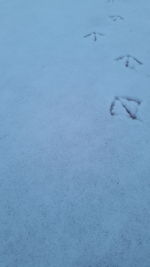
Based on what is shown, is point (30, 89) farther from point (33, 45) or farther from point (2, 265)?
point (2, 265)

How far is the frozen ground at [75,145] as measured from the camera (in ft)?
3.56

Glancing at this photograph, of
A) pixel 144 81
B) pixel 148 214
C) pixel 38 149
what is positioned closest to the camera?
pixel 148 214

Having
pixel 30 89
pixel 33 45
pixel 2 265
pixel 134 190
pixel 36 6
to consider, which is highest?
pixel 36 6

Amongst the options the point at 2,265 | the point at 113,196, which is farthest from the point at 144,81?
the point at 2,265

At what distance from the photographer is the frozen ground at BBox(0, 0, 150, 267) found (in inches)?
42.7

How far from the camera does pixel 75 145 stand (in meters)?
1.40

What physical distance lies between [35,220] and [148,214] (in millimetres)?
501

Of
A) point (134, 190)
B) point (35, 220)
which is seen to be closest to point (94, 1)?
point (134, 190)

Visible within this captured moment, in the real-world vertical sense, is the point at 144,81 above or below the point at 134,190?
above

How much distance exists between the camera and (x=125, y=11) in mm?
2498

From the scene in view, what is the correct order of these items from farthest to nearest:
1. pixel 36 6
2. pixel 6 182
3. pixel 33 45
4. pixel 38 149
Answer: pixel 36 6
pixel 33 45
pixel 38 149
pixel 6 182

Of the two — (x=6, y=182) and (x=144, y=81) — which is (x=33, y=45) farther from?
(x=6, y=182)

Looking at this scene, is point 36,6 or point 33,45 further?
point 36,6

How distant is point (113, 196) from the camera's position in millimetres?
1203
